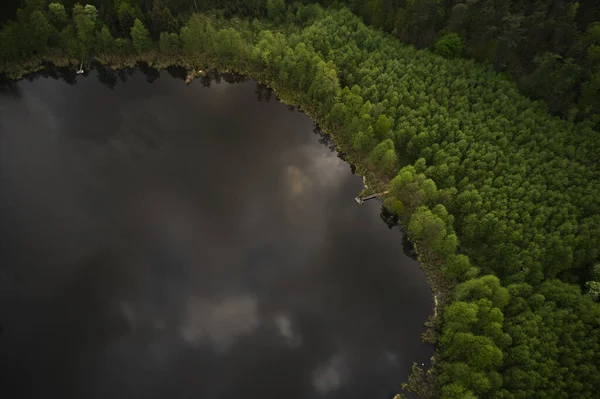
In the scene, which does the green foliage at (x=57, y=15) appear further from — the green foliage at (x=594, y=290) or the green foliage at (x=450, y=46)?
the green foliage at (x=594, y=290)

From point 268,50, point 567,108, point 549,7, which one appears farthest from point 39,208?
point 549,7

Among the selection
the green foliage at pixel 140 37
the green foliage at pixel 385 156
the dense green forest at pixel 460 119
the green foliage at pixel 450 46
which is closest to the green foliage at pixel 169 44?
the dense green forest at pixel 460 119

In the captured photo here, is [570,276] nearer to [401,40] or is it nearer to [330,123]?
[330,123]

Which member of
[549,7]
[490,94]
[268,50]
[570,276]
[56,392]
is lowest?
[56,392]

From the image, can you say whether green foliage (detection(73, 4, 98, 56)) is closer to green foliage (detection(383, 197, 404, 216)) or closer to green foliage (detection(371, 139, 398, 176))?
green foliage (detection(371, 139, 398, 176))

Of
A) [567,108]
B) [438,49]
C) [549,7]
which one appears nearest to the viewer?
[567,108]

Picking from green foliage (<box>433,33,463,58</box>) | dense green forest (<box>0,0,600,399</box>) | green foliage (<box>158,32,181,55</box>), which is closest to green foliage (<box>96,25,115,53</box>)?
dense green forest (<box>0,0,600,399</box>)
